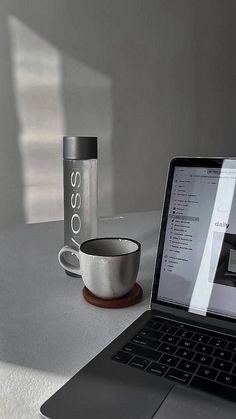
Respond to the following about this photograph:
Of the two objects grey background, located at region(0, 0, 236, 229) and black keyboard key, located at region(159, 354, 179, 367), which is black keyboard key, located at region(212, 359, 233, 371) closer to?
black keyboard key, located at region(159, 354, 179, 367)

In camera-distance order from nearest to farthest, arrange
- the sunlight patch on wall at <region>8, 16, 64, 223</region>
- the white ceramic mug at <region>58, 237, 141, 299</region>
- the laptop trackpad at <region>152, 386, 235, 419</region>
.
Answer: the laptop trackpad at <region>152, 386, 235, 419</region> → the white ceramic mug at <region>58, 237, 141, 299</region> → the sunlight patch on wall at <region>8, 16, 64, 223</region>

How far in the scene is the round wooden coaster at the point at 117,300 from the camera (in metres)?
0.63

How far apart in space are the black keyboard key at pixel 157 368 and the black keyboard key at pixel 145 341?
0.03 metres

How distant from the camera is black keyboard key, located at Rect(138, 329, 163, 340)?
0.52m

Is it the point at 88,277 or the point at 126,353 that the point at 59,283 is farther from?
the point at 126,353

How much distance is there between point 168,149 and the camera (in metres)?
2.57

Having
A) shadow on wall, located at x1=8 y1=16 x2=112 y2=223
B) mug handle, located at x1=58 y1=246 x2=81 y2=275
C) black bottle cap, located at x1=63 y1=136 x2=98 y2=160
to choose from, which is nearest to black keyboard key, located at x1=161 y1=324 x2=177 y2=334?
mug handle, located at x1=58 y1=246 x2=81 y2=275

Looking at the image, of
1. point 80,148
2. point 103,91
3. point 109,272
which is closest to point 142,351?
point 109,272

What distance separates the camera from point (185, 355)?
48 cm

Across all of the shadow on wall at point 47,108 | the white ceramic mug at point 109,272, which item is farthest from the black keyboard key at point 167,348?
the shadow on wall at point 47,108

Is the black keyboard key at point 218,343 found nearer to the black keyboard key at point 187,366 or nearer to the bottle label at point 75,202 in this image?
the black keyboard key at point 187,366

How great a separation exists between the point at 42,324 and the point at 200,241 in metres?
0.26

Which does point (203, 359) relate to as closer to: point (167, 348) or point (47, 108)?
point (167, 348)

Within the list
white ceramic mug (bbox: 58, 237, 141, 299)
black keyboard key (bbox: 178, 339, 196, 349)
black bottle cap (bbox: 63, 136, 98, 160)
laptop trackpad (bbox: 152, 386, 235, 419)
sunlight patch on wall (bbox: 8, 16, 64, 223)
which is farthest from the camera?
sunlight patch on wall (bbox: 8, 16, 64, 223)
